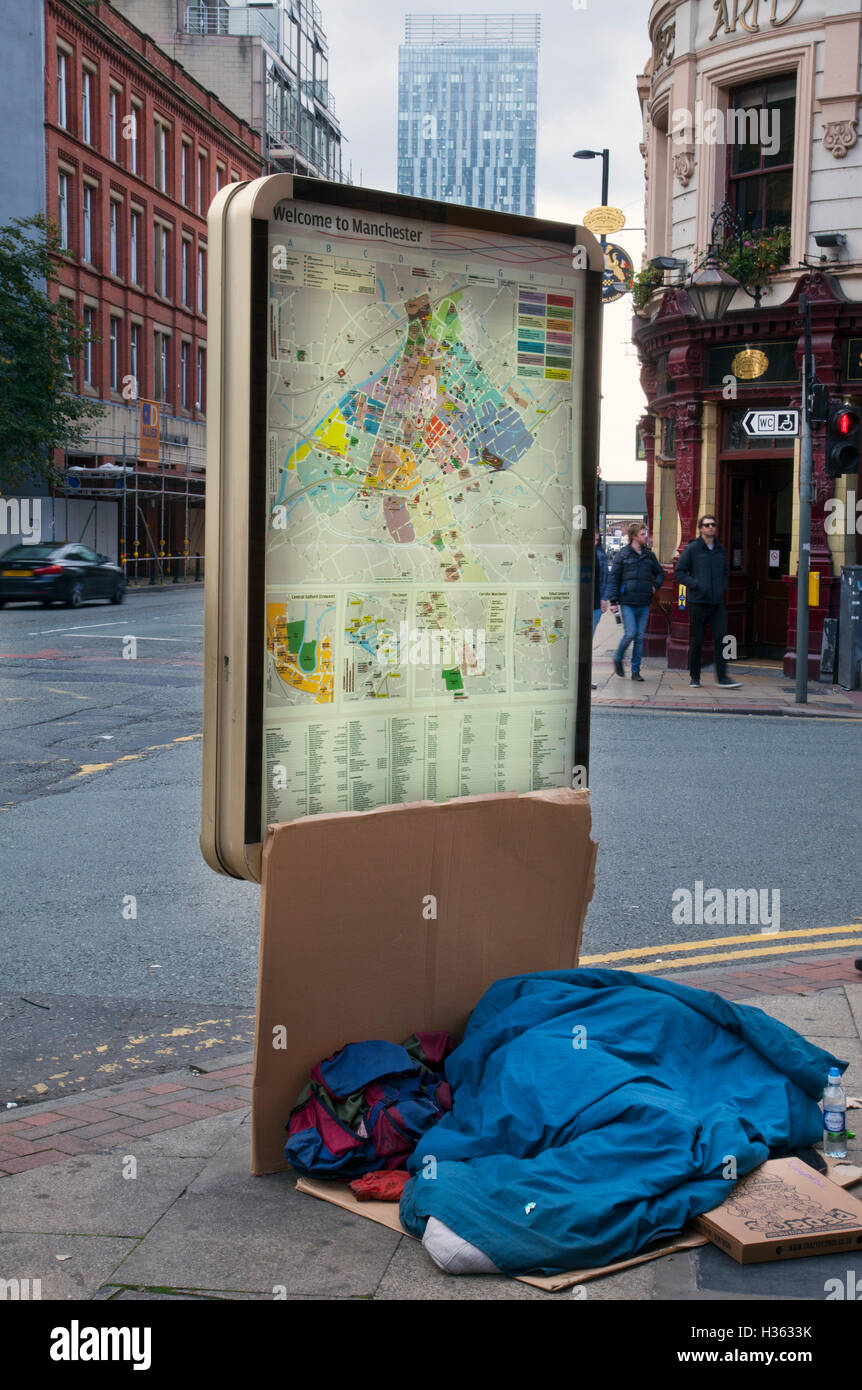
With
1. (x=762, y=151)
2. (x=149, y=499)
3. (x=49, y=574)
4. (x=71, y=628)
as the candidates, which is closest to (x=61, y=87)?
(x=149, y=499)

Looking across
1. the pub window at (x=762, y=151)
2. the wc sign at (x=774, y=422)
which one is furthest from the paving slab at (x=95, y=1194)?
the pub window at (x=762, y=151)

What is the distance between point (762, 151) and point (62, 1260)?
1866 centimetres

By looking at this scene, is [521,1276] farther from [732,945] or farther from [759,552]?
[759,552]

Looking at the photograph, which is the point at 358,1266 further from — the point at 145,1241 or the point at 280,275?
the point at 280,275

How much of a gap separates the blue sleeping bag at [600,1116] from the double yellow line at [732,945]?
5.83ft

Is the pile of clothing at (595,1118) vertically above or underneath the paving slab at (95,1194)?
above

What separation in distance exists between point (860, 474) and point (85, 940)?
14.9m

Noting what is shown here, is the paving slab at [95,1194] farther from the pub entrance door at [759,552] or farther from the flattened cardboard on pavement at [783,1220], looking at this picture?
the pub entrance door at [759,552]

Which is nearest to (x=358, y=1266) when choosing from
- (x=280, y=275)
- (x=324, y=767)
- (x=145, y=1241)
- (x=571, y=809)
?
(x=145, y=1241)

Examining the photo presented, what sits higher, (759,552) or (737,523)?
(737,523)

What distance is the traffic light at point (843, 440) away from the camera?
610 inches

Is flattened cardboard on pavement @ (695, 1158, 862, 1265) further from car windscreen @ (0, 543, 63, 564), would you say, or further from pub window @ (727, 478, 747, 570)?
car windscreen @ (0, 543, 63, 564)

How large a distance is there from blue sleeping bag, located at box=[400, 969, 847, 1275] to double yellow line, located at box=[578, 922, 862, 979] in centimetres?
178

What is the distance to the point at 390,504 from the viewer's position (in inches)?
164
